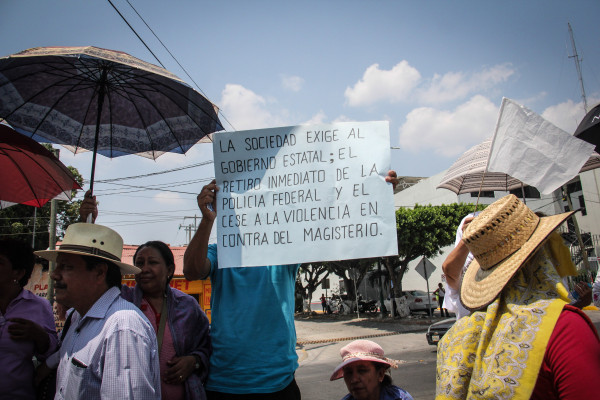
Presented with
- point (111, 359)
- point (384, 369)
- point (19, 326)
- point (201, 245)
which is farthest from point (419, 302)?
point (111, 359)

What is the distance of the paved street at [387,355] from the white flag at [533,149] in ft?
16.9

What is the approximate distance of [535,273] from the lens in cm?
144

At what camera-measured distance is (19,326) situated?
2.53 metres

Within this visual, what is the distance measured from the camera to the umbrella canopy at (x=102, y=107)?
3.03m

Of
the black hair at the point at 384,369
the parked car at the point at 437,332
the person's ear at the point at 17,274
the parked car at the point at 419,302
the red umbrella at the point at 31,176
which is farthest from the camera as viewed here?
the parked car at the point at 419,302

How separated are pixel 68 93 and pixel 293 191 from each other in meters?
2.13

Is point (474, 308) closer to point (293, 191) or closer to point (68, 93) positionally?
point (293, 191)

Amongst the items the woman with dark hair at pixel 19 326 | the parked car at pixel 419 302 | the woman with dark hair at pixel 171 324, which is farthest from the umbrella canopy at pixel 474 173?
the parked car at pixel 419 302

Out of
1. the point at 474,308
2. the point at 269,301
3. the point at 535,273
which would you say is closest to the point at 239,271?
the point at 269,301

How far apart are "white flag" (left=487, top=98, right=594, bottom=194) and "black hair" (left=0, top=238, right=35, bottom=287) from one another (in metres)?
3.11

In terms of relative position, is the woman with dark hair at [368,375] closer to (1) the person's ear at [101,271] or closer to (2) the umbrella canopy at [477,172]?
(1) the person's ear at [101,271]

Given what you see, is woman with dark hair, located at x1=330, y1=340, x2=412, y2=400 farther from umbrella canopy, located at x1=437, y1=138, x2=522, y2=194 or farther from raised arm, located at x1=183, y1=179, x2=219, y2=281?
umbrella canopy, located at x1=437, y1=138, x2=522, y2=194

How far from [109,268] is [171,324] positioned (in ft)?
1.93

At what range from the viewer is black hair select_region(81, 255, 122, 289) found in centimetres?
209
